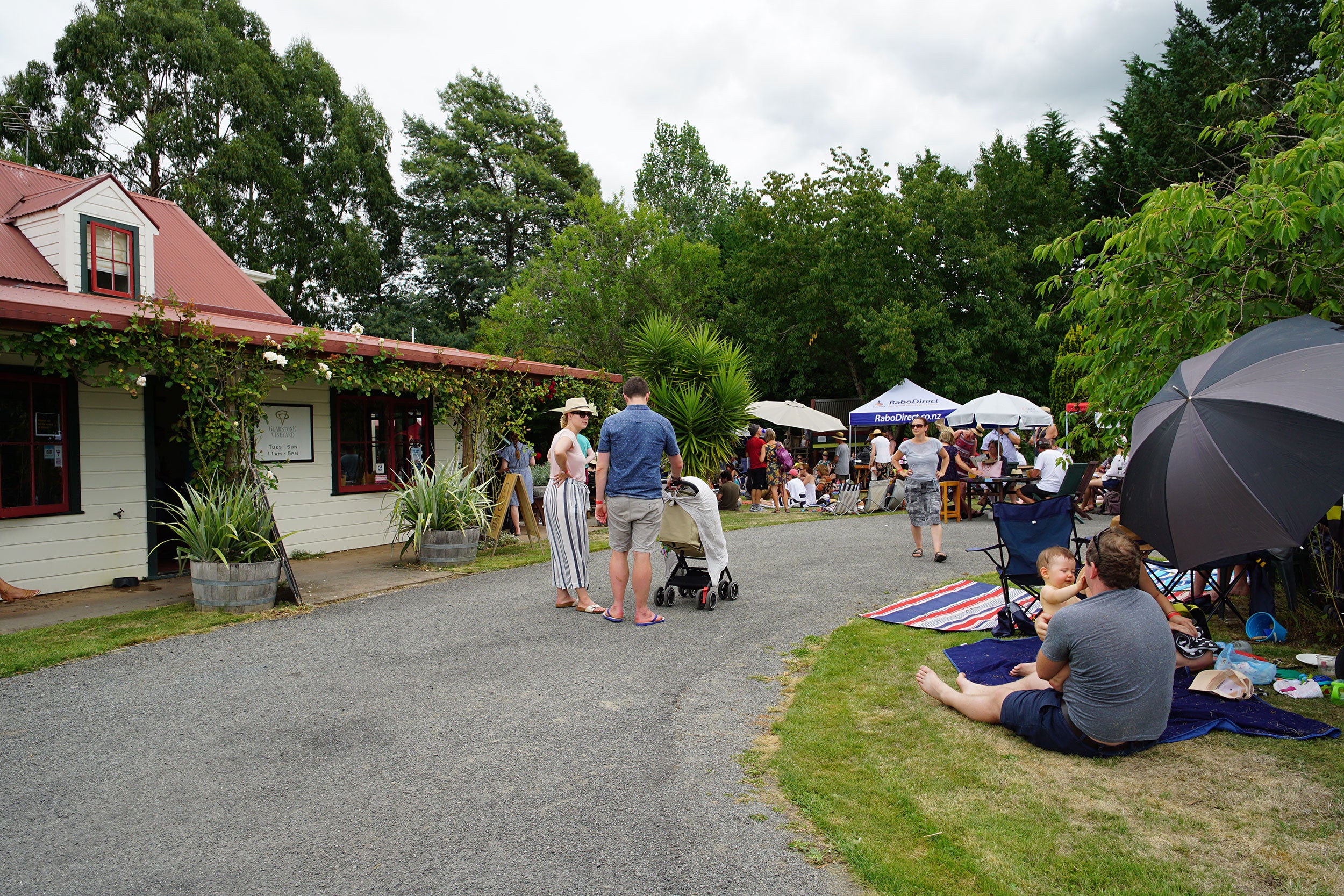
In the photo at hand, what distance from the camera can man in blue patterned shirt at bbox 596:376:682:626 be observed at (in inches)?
247

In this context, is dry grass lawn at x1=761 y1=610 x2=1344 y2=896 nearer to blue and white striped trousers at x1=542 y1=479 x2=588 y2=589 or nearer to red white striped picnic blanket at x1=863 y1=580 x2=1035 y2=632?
red white striped picnic blanket at x1=863 y1=580 x2=1035 y2=632

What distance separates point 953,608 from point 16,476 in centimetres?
898

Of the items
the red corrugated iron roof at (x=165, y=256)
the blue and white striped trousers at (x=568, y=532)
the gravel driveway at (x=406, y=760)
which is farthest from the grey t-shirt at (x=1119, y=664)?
the red corrugated iron roof at (x=165, y=256)

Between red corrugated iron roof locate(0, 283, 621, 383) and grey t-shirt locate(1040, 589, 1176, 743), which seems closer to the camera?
grey t-shirt locate(1040, 589, 1176, 743)

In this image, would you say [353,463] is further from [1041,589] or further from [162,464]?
[1041,589]

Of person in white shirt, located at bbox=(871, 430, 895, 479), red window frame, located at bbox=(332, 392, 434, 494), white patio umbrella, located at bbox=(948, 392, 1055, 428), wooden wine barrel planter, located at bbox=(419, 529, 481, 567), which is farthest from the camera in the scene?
person in white shirt, located at bbox=(871, 430, 895, 479)

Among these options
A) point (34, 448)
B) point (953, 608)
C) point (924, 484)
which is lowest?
point (953, 608)

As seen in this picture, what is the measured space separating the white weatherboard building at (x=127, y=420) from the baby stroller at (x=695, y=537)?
15.4 feet

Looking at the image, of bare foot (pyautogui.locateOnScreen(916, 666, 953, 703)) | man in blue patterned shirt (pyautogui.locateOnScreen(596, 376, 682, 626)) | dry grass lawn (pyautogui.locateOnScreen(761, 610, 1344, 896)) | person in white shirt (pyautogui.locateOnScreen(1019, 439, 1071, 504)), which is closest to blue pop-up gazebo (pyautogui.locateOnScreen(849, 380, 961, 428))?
person in white shirt (pyautogui.locateOnScreen(1019, 439, 1071, 504))

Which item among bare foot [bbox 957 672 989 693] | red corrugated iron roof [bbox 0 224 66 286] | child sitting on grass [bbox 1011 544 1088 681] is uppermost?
red corrugated iron roof [bbox 0 224 66 286]

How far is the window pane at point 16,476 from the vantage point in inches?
310

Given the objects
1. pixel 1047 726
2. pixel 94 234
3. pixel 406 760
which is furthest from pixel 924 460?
pixel 94 234

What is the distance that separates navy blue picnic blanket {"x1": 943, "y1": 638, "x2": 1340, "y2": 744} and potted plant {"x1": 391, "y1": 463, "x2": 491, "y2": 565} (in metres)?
6.28

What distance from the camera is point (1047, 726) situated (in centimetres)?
374
